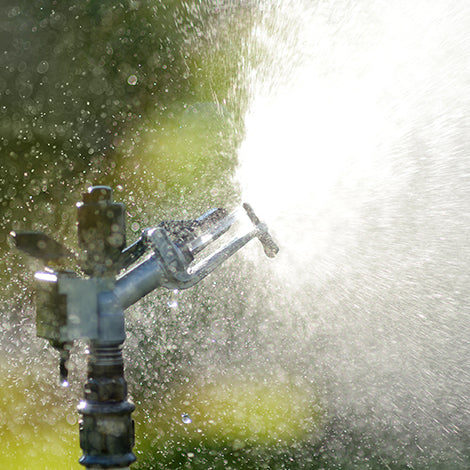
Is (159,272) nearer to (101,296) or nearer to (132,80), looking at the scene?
(101,296)

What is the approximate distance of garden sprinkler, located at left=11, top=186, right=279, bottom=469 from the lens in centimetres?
89

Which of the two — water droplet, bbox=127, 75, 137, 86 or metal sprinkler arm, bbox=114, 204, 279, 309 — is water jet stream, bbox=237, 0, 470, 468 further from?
metal sprinkler arm, bbox=114, 204, 279, 309

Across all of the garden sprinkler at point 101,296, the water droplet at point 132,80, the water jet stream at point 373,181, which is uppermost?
the water droplet at point 132,80

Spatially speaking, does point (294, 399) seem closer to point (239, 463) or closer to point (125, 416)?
point (239, 463)

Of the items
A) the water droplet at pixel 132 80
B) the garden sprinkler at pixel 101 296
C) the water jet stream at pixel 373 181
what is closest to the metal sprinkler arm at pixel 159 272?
the garden sprinkler at pixel 101 296

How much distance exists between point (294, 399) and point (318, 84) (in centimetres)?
143

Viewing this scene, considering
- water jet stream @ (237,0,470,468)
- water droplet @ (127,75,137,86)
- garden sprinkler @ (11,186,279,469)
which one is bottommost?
garden sprinkler @ (11,186,279,469)

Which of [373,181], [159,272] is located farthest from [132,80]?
[159,272]

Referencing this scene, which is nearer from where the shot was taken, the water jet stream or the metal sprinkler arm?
the metal sprinkler arm

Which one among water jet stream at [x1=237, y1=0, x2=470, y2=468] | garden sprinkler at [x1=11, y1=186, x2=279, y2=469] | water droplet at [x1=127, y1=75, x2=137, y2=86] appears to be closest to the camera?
garden sprinkler at [x1=11, y1=186, x2=279, y2=469]

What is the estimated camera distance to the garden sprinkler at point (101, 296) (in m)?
0.89

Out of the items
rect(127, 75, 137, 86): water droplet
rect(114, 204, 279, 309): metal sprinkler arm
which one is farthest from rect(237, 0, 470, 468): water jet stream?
rect(114, 204, 279, 309): metal sprinkler arm

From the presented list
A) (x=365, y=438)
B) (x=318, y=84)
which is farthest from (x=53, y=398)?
(x=318, y=84)

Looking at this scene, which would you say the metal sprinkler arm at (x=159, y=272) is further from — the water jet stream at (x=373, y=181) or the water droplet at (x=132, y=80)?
the water droplet at (x=132, y=80)
